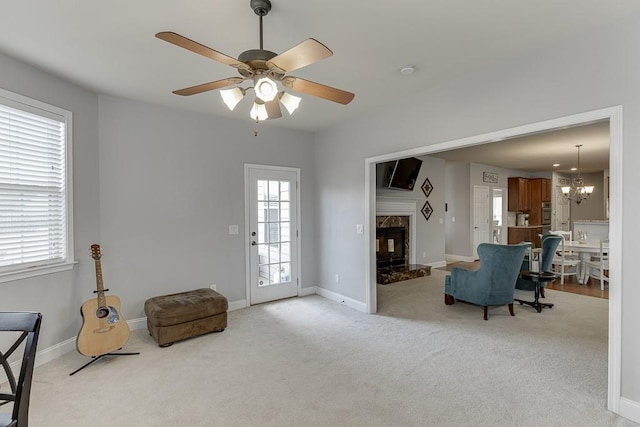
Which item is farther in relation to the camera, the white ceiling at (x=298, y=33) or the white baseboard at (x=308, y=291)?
the white baseboard at (x=308, y=291)

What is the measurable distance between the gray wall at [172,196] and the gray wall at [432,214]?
139 inches

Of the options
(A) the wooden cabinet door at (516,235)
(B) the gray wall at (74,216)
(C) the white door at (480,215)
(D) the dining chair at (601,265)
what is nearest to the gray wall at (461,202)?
(C) the white door at (480,215)

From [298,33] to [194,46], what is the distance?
1002mm

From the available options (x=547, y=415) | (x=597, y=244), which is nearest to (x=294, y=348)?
(x=547, y=415)

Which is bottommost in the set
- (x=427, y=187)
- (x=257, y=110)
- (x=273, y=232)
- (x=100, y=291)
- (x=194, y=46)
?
(x=100, y=291)

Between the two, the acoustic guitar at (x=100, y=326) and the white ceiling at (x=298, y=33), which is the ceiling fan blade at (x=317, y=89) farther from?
the acoustic guitar at (x=100, y=326)

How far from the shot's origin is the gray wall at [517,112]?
2135 millimetres

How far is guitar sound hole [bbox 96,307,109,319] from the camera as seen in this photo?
2979 mm

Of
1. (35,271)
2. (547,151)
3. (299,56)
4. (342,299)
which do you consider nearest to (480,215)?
(547,151)

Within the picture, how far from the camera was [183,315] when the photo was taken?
3.35 m

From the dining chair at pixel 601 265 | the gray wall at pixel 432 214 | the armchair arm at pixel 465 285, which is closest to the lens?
the armchair arm at pixel 465 285

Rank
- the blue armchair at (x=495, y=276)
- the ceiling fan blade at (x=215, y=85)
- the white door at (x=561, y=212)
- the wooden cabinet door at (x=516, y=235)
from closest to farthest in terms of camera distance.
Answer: the ceiling fan blade at (x=215, y=85)
the blue armchair at (x=495, y=276)
the wooden cabinet door at (x=516, y=235)
the white door at (x=561, y=212)

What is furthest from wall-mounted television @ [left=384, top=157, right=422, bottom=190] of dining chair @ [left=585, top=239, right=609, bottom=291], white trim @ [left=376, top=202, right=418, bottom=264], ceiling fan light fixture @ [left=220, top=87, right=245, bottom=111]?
ceiling fan light fixture @ [left=220, top=87, right=245, bottom=111]

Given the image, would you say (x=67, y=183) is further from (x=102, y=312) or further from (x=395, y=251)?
(x=395, y=251)
